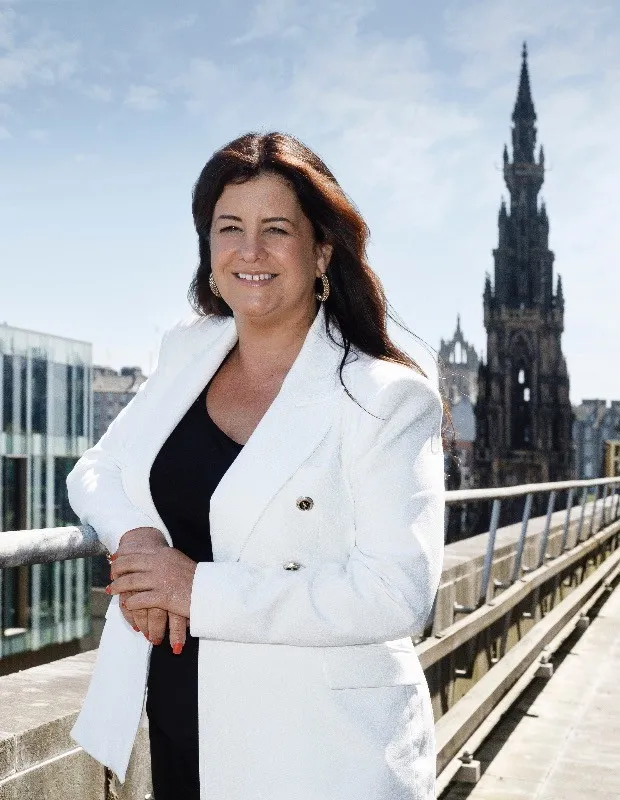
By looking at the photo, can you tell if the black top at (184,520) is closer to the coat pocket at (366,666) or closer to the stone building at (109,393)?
the coat pocket at (366,666)

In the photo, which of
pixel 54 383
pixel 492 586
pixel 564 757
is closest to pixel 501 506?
pixel 492 586

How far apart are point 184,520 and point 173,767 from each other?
0.42m

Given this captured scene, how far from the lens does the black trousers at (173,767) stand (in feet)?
5.89

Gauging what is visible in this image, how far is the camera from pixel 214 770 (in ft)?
5.57

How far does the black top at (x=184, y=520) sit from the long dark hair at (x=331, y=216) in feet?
0.91

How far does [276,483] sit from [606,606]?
824 cm

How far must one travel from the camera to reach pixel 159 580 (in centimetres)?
168

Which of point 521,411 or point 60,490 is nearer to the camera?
point 60,490

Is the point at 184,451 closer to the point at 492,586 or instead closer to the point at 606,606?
the point at 492,586

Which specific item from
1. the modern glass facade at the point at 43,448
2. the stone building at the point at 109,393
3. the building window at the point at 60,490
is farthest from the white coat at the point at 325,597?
the stone building at the point at 109,393

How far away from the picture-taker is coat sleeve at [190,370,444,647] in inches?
62.8

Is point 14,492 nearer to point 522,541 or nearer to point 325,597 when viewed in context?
point 522,541

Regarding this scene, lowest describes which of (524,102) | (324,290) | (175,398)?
(175,398)

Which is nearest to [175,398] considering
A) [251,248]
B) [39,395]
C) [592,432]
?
[251,248]
